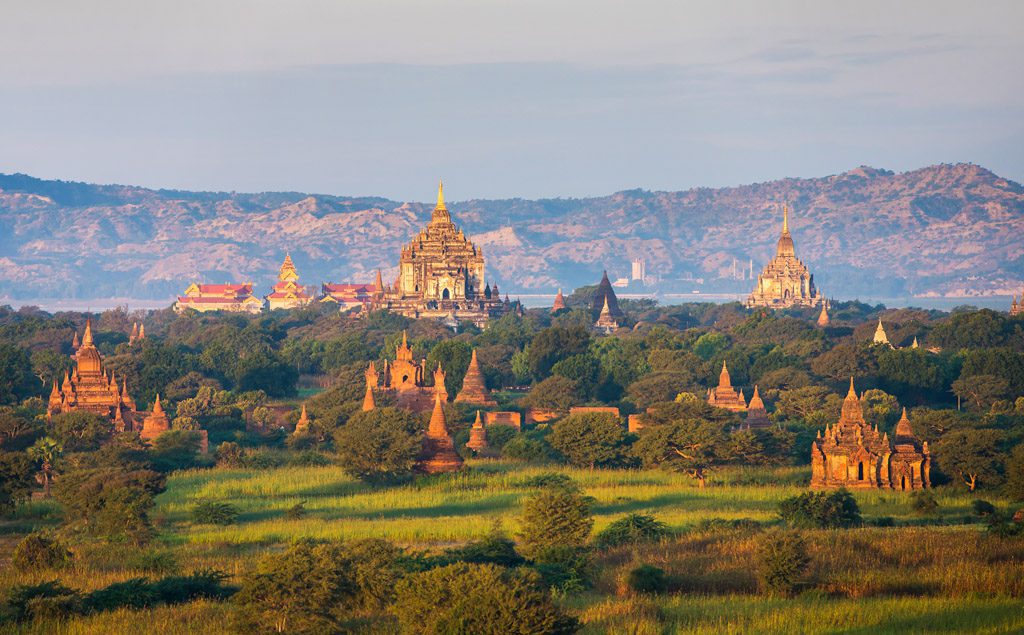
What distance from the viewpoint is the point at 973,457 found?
65562 millimetres

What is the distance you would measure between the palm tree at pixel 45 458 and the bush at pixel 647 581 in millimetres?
28474

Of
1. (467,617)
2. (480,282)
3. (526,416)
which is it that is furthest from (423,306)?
(467,617)

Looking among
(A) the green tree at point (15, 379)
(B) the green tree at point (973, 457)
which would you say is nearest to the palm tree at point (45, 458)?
(A) the green tree at point (15, 379)

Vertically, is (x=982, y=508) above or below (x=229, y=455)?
below

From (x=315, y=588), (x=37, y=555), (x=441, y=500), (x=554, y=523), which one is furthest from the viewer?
(x=441, y=500)

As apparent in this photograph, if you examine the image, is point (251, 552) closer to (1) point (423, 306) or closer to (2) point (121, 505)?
(2) point (121, 505)

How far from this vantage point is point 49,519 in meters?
57.7

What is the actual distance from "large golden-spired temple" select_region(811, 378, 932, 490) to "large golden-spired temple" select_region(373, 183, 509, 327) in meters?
108

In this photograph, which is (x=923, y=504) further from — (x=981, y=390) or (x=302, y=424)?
(x=981, y=390)

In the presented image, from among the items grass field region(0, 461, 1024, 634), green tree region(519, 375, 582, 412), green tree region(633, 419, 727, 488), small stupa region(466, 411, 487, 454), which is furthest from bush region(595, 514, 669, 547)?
green tree region(519, 375, 582, 412)

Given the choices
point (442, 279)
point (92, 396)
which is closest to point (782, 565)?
point (92, 396)

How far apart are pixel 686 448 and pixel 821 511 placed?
51.7ft

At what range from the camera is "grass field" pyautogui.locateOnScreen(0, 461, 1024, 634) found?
3828 centimetres

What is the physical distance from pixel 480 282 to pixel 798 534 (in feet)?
442
